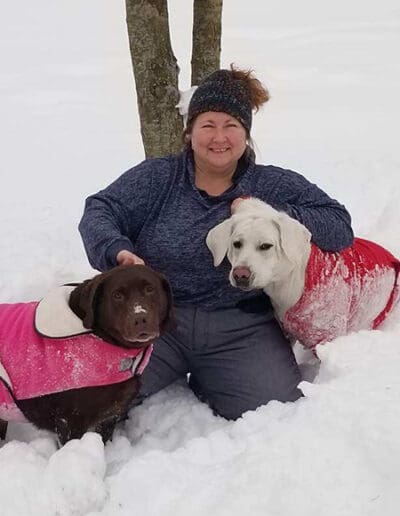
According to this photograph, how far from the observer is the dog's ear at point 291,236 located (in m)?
3.02

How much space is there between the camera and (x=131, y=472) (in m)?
2.31

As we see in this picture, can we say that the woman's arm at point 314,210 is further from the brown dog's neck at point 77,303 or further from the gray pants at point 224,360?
the brown dog's neck at point 77,303

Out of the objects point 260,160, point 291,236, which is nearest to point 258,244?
point 291,236

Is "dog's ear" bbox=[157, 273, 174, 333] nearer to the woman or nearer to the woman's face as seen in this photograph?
the woman

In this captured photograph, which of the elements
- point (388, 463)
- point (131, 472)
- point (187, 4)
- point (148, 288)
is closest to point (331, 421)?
point (388, 463)

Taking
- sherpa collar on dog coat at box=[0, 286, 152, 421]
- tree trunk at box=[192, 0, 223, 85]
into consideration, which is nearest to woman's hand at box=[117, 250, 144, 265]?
sherpa collar on dog coat at box=[0, 286, 152, 421]

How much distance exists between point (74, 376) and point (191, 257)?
878mm

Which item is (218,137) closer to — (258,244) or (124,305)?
(258,244)

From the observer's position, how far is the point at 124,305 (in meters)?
2.65

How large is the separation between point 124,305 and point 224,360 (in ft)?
2.67

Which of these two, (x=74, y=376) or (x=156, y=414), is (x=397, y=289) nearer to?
(x=156, y=414)

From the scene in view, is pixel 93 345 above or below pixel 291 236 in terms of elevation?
below

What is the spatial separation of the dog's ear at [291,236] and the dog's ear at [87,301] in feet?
2.78

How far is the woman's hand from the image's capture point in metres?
2.88
